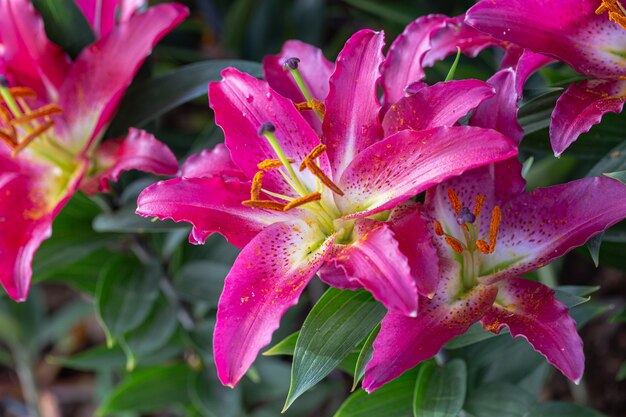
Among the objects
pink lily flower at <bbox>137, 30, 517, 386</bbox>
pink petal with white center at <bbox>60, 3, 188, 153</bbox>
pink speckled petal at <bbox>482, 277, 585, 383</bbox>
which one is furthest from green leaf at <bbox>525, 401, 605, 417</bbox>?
pink petal with white center at <bbox>60, 3, 188, 153</bbox>

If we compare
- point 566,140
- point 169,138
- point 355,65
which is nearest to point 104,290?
point 169,138

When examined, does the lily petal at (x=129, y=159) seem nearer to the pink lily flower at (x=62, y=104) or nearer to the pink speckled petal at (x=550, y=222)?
the pink lily flower at (x=62, y=104)

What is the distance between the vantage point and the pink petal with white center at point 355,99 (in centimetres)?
70

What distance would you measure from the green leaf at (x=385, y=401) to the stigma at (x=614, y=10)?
0.44m

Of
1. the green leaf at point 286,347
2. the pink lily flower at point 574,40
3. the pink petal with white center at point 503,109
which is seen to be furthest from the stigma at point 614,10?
the green leaf at point 286,347

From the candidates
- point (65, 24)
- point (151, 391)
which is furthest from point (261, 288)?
point (151, 391)

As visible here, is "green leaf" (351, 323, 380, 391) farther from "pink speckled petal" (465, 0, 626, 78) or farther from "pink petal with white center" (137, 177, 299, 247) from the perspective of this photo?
"pink speckled petal" (465, 0, 626, 78)

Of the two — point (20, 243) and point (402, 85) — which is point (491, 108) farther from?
point (20, 243)

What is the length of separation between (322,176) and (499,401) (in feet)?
1.33

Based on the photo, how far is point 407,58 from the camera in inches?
29.8

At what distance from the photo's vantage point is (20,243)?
83 cm

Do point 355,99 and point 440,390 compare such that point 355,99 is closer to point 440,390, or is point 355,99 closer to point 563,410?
point 440,390

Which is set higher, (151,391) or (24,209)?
(24,209)

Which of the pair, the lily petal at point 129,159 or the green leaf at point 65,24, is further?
the green leaf at point 65,24
